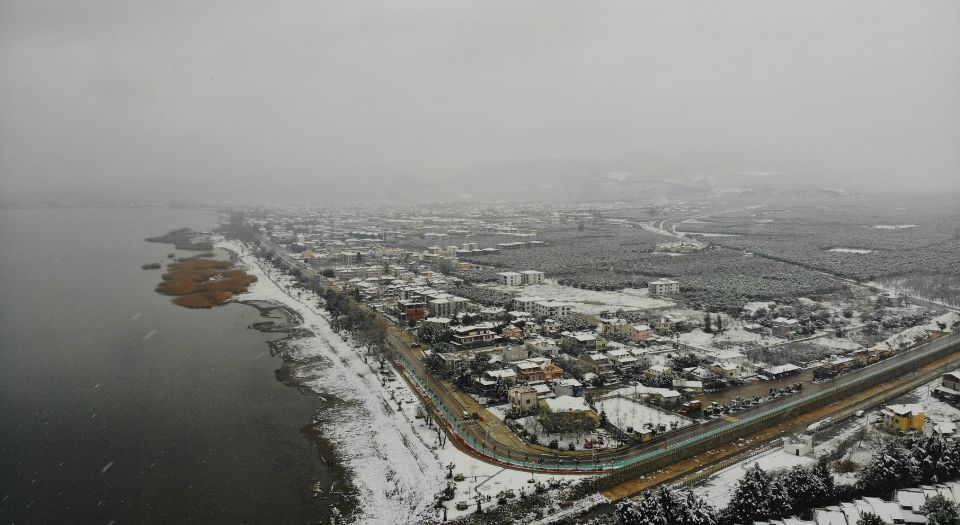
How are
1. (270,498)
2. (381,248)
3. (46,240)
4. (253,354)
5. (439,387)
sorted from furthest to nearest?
(46,240) < (381,248) < (253,354) < (439,387) < (270,498)

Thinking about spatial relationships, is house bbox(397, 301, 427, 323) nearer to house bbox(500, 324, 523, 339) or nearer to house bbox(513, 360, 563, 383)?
house bbox(500, 324, 523, 339)

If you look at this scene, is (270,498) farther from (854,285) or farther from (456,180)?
(456,180)

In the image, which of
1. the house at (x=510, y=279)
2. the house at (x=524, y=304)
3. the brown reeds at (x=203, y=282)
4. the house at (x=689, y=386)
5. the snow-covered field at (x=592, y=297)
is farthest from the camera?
the house at (x=510, y=279)

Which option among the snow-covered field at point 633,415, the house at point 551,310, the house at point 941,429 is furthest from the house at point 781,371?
the house at point 551,310

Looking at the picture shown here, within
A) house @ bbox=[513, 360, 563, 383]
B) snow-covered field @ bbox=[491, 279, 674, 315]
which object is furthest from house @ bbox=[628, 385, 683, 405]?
snow-covered field @ bbox=[491, 279, 674, 315]

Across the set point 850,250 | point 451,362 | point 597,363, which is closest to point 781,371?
point 597,363

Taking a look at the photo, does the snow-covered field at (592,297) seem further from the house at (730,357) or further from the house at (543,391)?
the house at (543,391)

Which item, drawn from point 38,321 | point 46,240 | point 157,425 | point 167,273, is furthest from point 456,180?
point 157,425
